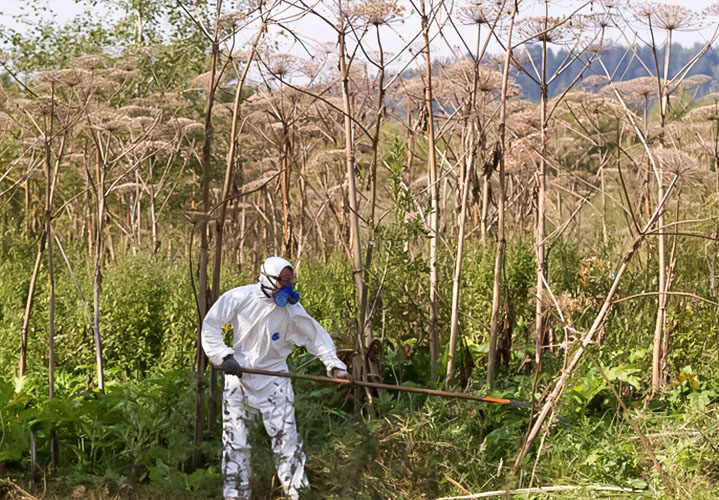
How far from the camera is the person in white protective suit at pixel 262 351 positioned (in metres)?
4.90

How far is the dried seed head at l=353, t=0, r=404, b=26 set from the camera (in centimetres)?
518

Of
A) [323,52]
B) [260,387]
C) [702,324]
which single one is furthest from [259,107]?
[702,324]

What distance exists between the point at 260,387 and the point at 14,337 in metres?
3.10

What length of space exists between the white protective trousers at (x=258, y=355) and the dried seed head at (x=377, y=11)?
1.75 meters

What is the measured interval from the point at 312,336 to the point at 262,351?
1.05 feet

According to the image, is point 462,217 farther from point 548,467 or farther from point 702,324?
point 702,324

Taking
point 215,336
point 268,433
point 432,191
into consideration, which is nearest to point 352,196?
point 432,191

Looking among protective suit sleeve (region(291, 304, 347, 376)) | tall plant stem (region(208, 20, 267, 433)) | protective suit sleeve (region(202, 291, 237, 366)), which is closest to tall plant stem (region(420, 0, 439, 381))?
protective suit sleeve (region(291, 304, 347, 376))

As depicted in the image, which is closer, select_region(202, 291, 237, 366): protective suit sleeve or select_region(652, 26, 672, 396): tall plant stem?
select_region(202, 291, 237, 366): protective suit sleeve

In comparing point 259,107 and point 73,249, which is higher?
point 259,107

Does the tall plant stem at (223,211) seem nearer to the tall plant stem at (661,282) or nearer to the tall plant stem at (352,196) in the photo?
the tall plant stem at (352,196)

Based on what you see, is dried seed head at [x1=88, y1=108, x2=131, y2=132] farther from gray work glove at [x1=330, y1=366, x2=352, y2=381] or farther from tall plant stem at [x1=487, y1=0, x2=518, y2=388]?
tall plant stem at [x1=487, y1=0, x2=518, y2=388]

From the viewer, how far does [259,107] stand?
8305mm

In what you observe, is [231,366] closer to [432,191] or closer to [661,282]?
[432,191]
